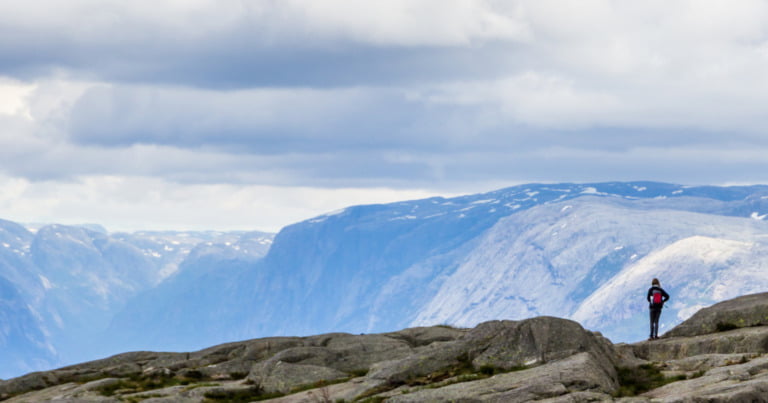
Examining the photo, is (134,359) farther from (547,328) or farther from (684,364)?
(684,364)

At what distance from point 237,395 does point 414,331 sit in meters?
23.7

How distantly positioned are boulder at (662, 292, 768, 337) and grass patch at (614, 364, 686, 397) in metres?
12.1

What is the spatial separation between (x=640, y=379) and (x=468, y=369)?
8536 millimetres

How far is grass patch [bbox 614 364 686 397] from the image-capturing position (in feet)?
143

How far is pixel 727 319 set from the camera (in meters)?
60.3

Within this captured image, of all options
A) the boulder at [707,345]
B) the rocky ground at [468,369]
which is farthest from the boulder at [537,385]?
the boulder at [707,345]

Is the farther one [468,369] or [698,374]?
[468,369]

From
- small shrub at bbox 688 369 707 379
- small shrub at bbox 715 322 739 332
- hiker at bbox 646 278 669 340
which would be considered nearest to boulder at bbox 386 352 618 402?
small shrub at bbox 688 369 707 379

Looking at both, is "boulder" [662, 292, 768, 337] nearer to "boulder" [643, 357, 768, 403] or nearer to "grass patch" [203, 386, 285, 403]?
"boulder" [643, 357, 768, 403]

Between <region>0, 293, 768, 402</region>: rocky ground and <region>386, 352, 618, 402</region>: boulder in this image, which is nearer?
<region>386, 352, 618, 402</region>: boulder

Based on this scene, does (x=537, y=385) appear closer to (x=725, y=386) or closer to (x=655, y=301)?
(x=725, y=386)

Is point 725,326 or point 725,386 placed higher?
point 725,326

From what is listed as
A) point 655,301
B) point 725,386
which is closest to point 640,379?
point 725,386

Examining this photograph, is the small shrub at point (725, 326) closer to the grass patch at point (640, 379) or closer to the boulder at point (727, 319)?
the boulder at point (727, 319)
